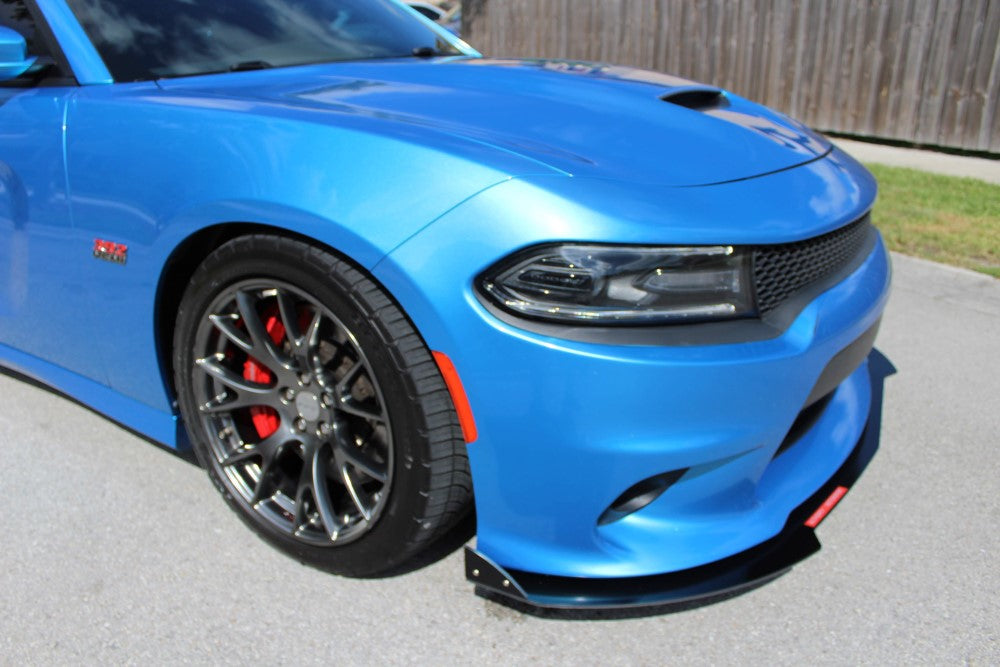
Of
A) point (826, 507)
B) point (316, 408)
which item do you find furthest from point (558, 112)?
point (826, 507)

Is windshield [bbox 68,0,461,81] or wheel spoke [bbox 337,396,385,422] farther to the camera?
windshield [bbox 68,0,461,81]

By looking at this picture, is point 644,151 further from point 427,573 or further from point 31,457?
point 31,457

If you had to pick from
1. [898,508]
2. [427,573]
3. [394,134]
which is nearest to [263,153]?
[394,134]

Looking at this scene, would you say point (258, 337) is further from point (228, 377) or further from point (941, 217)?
point (941, 217)

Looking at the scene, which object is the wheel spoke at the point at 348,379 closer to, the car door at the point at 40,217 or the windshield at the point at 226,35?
the car door at the point at 40,217

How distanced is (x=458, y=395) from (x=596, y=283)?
14.4 inches

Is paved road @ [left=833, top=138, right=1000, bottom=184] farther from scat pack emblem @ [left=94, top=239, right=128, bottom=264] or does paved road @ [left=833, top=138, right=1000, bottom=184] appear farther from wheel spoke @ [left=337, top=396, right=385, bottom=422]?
scat pack emblem @ [left=94, top=239, right=128, bottom=264]

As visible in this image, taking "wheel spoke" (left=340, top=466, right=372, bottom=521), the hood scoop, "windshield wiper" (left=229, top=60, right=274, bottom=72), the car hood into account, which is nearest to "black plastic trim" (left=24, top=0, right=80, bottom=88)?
the car hood

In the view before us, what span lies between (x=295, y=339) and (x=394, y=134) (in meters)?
0.55

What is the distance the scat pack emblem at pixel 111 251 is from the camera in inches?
91.0

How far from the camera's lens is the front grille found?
6.36ft

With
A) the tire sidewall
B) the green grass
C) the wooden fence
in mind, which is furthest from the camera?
the wooden fence

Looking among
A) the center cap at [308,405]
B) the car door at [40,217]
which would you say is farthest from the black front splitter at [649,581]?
the car door at [40,217]

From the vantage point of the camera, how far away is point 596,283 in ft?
5.91
